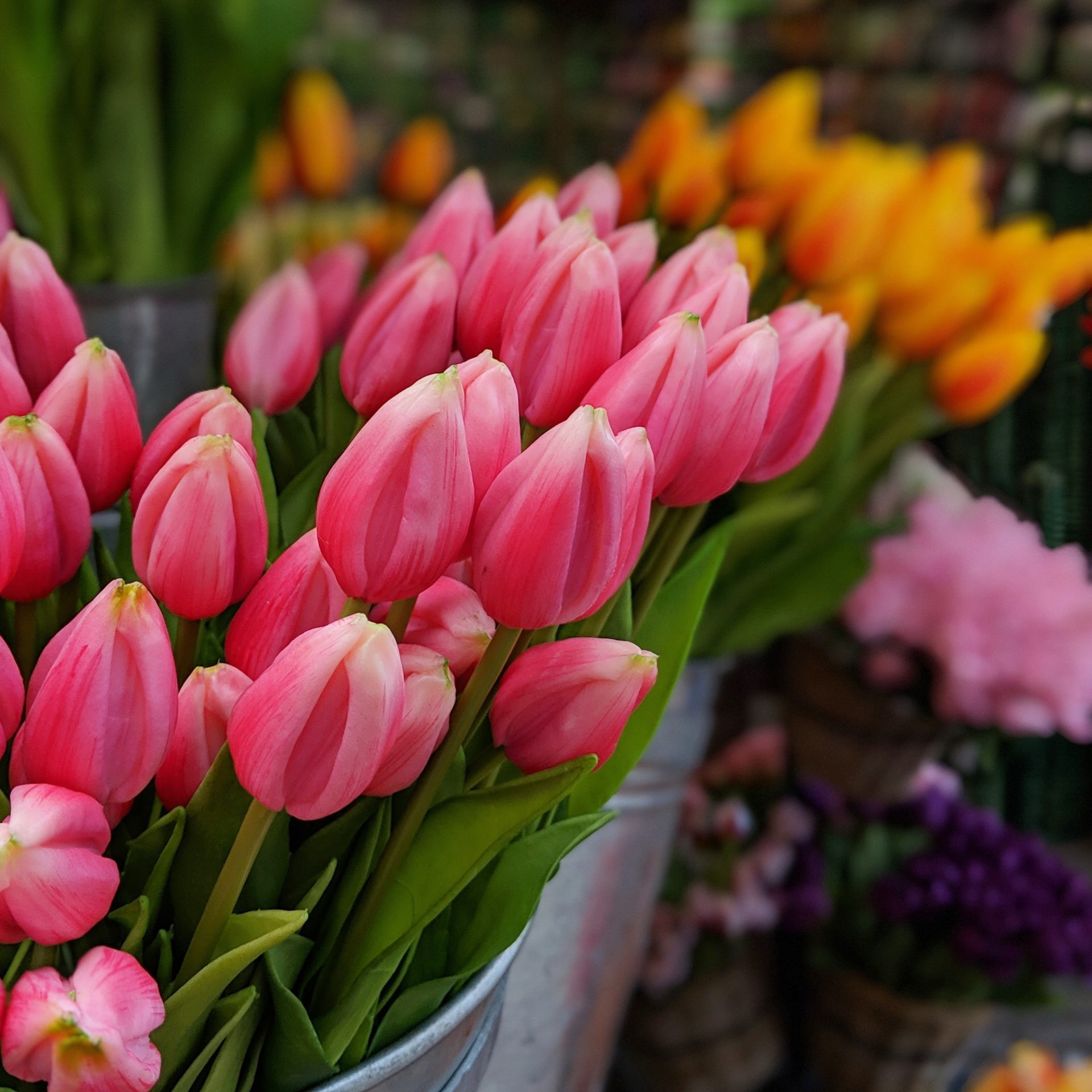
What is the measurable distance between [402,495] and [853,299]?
39 centimetres

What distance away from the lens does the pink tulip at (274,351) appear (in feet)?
1.09

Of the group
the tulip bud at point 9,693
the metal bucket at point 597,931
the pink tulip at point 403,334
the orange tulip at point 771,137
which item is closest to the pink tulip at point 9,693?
the tulip bud at point 9,693

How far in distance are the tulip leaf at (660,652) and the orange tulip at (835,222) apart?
282mm

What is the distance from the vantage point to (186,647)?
0.26 m

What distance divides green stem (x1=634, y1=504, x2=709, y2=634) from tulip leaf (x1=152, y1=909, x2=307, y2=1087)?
12 cm

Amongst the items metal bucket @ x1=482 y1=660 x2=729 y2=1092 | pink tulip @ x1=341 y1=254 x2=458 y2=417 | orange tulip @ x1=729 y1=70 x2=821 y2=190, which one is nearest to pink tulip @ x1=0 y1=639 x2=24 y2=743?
pink tulip @ x1=341 y1=254 x2=458 y2=417

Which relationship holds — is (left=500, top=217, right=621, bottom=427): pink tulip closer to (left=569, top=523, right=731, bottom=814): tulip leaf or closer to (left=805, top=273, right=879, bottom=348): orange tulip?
(left=569, top=523, right=731, bottom=814): tulip leaf

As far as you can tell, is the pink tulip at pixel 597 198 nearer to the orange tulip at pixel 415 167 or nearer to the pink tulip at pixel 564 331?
the pink tulip at pixel 564 331

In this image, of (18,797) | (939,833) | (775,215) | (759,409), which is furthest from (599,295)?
(939,833)

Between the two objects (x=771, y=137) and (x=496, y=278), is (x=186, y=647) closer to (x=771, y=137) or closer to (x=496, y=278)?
(x=496, y=278)

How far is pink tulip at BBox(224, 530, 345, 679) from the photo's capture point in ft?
0.77

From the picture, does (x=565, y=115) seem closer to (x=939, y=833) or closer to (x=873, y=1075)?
(x=939, y=833)

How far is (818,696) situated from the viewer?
786mm

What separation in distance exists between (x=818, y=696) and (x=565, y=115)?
1340 mm
